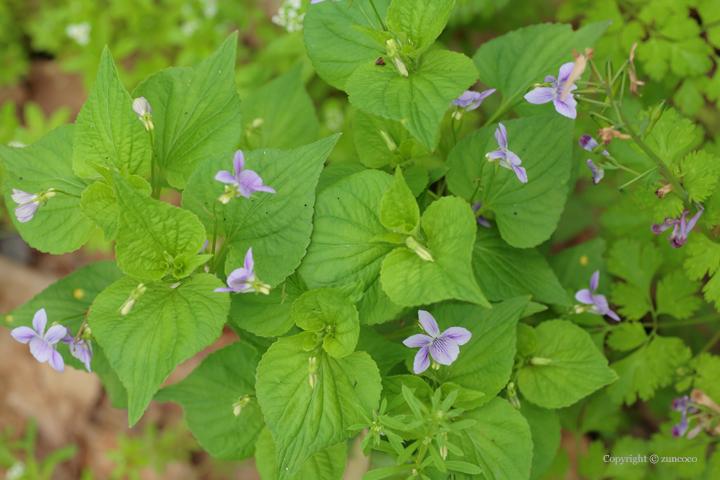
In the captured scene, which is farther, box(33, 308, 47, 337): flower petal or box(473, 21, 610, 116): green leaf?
box(473, 21, 610, 116): green leaf

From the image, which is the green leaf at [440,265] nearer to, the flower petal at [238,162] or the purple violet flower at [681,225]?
the flower petal at [238,162]

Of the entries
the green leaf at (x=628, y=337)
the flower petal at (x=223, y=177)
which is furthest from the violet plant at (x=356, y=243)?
the green leaf at (x=628, y=337)

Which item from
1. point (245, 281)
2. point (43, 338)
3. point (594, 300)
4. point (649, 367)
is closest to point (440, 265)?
point (245, 281)

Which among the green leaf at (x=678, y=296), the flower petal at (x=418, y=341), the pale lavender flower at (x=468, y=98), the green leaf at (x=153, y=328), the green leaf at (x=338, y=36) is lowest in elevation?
the green leaf at (x=678, y=296)

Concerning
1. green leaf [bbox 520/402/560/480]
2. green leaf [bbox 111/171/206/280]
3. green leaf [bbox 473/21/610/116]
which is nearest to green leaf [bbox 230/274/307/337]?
green leaf [bbox 111/171/206/280]

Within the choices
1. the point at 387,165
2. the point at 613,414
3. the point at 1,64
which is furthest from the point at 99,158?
the point at 1,64

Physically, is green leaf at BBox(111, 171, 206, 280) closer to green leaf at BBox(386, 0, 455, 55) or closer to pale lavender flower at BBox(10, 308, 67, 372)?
pale lavender flower at BBox(10, 308, 67, 372)

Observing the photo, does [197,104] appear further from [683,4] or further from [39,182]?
[683,4]
